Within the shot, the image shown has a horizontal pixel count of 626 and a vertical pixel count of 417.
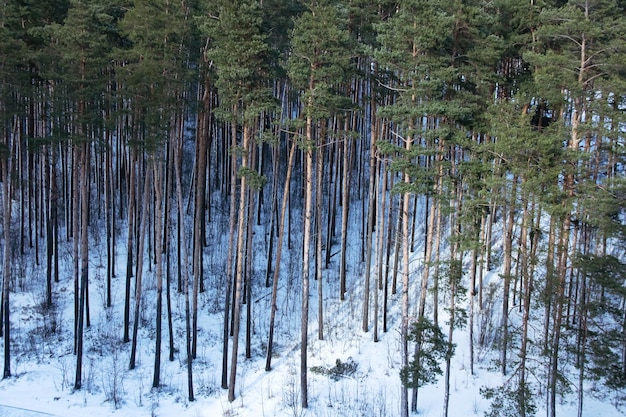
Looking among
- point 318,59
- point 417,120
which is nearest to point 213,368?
point 417,120

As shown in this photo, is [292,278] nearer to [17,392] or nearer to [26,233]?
[17,392]

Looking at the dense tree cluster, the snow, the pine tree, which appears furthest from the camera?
the snow

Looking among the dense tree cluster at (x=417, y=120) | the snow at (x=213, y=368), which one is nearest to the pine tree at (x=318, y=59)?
the dense tree cluster at (x=417, y=120)

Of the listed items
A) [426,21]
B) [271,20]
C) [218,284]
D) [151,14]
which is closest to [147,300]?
[218,284]

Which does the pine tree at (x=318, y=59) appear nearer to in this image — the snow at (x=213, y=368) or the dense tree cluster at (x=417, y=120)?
the dense tree cluster at (x=417, y=120)

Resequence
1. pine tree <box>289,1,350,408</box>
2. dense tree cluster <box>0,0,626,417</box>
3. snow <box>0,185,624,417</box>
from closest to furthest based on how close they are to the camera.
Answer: dense tree cluster <box>0,0,626,417</box>, pine tree <box>289,1,350,408</box>, snow <box>0,185,624,417</box>

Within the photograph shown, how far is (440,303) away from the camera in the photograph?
71.3 feet

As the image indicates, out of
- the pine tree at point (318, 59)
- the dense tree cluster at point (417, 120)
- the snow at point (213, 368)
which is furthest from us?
the snow at point (213, 368)

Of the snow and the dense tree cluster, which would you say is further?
the snow

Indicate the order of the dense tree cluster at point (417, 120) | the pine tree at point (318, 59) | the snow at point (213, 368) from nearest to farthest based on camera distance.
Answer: the dense tree cluster at point (417, 120)
the pine tree at point (318, 59)
the snow at point (213, 368)

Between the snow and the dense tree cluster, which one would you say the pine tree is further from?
the snow

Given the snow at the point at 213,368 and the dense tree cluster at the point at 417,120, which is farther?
the snow at the point at 213,368

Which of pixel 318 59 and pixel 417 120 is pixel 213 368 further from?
pixel 318 59

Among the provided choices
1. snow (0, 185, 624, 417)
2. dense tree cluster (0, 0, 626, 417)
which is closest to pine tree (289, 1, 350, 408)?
dense tree cluster (0, 0, 626, 417)
